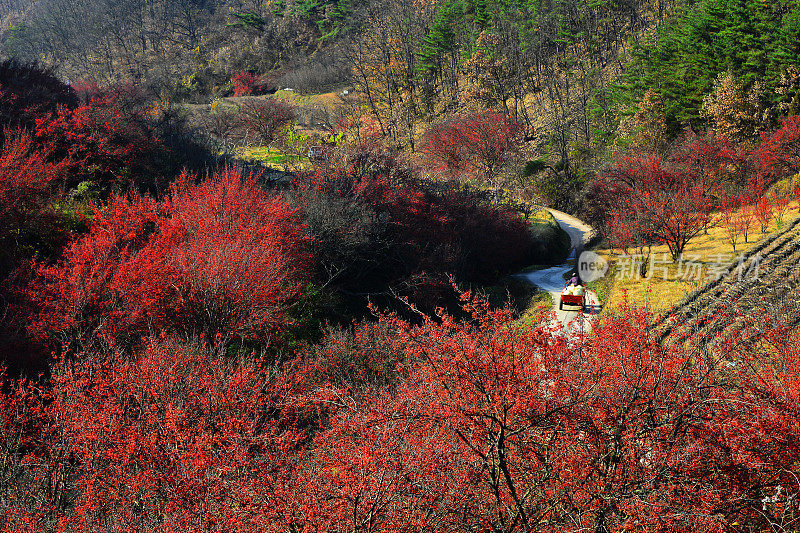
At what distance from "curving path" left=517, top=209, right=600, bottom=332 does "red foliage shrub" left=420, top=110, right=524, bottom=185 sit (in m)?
5.34

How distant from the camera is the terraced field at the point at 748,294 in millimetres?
9856

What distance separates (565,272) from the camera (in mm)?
22609

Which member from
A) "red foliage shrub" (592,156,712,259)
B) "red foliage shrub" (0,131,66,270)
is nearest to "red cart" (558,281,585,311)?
"red foliage shrub" (592,156,712,259)

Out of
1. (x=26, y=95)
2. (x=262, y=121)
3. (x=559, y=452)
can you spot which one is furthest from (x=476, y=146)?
(x=559, y=452)

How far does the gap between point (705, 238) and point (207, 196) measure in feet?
60.8

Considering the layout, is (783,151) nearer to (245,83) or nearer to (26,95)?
(26,95)

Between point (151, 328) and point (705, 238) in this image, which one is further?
point (705, 238)

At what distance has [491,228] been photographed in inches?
998

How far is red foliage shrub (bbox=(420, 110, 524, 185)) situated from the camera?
36.8 m

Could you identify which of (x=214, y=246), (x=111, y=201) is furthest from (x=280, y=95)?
(x=214, y=246)

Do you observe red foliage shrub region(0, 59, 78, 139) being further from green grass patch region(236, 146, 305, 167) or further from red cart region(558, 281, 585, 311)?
red cart region(558, 281, 585, 311)

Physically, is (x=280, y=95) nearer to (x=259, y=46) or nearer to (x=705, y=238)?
(x=259, y=46)

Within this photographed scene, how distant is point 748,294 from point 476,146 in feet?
85.1

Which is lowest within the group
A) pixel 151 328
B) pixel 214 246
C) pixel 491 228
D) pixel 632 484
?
pixel 491 228
